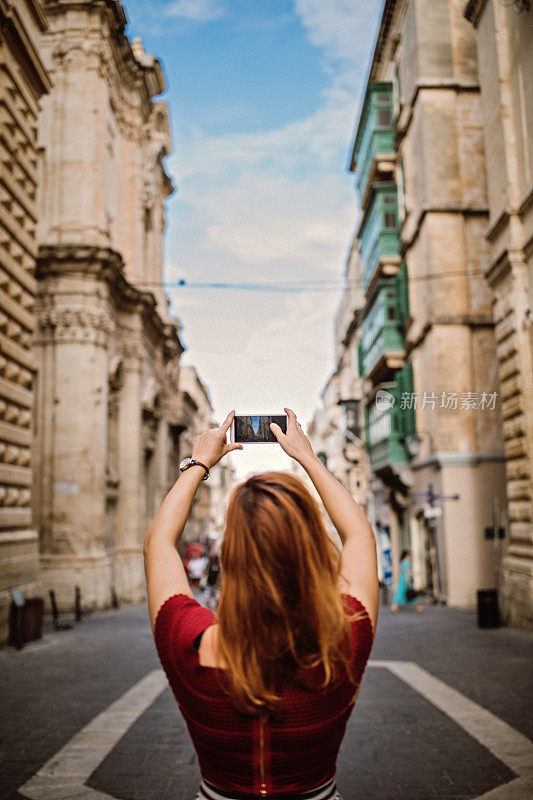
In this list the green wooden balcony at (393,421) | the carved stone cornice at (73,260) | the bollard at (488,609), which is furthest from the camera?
the green wooden balcony at (393,421)

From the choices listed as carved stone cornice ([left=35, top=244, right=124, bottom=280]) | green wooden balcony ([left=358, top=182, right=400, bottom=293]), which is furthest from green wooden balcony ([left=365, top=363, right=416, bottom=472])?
carved stone cornice ([left=35, top=244, right=124, bottom=280])

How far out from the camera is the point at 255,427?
248 centimetres

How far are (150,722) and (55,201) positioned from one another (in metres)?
18.7

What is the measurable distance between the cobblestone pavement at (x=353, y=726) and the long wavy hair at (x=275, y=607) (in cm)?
421

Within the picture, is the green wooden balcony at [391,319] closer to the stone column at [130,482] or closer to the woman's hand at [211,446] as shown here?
the stone column at [130,482]

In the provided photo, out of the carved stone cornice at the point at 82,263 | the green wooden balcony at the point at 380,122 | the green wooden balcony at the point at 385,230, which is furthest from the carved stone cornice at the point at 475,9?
the carved stone cornice at the point at 82,263

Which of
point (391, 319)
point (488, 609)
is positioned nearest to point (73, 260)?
point (391, 319)

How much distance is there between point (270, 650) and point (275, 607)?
104 millimetres

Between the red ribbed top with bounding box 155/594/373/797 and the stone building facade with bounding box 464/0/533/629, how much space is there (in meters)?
12.9

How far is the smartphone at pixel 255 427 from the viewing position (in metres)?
2.46

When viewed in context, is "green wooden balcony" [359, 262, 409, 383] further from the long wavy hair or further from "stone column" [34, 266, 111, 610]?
the long wavy hair

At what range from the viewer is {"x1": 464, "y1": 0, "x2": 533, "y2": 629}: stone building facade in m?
14.0

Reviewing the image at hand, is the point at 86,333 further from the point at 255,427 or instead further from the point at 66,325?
the point at 255,427

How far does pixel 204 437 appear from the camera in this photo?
7.74ft
